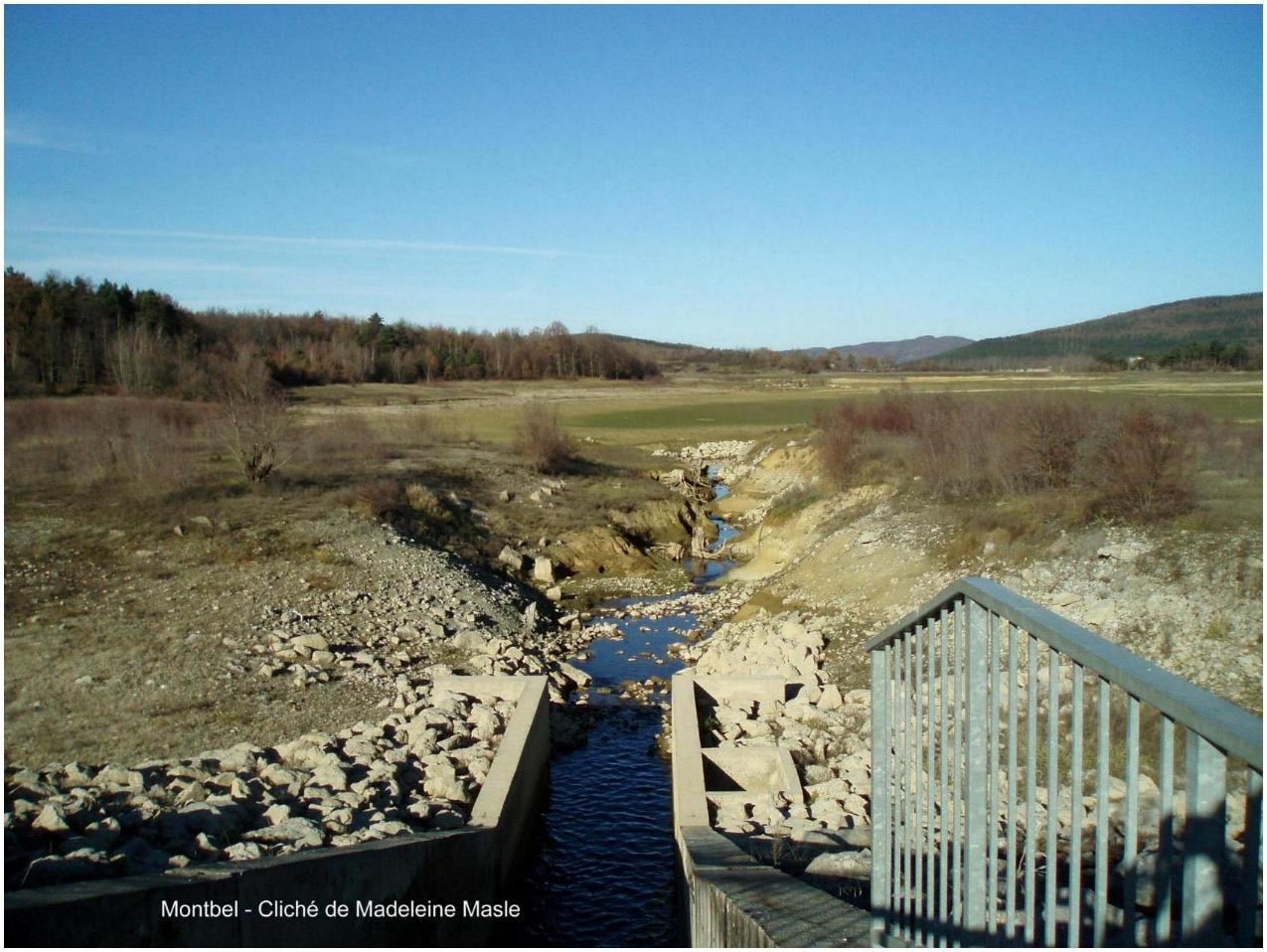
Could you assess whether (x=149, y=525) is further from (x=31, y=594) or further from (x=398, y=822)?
(x=398, y=822)

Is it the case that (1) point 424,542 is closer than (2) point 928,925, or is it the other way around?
(2) point 928,925

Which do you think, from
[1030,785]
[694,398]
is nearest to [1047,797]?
[1030,785]

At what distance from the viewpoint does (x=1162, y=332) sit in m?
42.8

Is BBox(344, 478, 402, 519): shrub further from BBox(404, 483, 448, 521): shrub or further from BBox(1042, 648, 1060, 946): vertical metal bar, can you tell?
BBox(1042, 648, 1060, 946): vertical metal bar

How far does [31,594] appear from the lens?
18.0 meters

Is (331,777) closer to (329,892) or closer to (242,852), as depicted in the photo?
(242,852)

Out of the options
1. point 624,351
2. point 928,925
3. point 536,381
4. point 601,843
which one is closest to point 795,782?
point 601,843

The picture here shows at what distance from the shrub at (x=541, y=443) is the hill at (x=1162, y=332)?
2319 cm

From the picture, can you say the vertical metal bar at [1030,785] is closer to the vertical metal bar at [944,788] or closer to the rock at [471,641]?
the vertical metal bar at [944,788]

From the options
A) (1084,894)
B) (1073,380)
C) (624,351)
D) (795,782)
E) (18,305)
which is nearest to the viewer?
(1084,894)

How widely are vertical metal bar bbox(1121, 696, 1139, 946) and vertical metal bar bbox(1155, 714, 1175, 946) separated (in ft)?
0.15

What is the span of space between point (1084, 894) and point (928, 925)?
54 centimetres

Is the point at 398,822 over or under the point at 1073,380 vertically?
under

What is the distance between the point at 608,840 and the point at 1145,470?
12.7 metres
